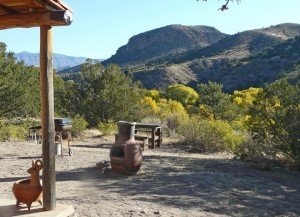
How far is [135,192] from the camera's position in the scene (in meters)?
6.77

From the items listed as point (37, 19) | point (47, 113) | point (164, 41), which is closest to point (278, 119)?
point (47, 113)

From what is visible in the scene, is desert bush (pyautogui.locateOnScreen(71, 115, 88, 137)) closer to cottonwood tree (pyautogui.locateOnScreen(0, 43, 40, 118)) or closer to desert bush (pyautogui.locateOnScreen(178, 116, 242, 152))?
cottonwood tree (pyautogui.locateOnScreen(0, 43, 40, 118))

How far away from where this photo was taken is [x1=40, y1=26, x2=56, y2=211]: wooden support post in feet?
16.0

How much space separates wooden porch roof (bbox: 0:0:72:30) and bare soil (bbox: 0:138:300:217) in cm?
246

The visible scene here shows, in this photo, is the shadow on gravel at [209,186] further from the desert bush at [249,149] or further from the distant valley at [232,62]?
the distant valley at [232,62]

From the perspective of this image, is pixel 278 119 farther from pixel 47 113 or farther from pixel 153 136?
pixel 47 113

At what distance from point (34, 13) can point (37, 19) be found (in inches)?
4.4

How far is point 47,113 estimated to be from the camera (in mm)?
4910

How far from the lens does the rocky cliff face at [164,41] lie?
11031cm

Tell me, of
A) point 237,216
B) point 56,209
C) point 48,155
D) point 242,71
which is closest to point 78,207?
point 56,209

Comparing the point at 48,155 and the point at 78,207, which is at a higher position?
the point at 48,155

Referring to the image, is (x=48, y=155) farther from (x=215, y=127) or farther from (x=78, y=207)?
(x=215, y=127)

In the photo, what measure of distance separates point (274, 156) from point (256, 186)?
10.2ft

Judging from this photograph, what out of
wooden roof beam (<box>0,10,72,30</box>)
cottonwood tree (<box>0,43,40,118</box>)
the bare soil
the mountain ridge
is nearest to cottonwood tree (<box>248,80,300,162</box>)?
the bare soil
